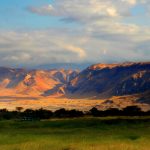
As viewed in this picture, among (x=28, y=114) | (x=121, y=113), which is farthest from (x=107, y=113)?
(x=28, y=114)

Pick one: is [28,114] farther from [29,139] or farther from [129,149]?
[129,149]

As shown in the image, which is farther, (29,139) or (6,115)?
(6,115)

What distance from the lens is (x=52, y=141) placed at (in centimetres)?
3678

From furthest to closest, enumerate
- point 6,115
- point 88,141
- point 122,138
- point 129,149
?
point 6,115
point 122,138
point 88,141
point 129,149

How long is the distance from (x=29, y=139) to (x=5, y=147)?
233 inches

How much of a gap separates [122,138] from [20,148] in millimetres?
10134

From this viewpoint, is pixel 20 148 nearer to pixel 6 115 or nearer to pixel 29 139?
pixel 29 139

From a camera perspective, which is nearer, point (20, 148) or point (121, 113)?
point (20, 148)

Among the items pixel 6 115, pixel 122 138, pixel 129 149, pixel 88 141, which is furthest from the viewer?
pixel 6 115

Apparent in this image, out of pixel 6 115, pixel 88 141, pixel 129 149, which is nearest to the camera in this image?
pixel 129 149

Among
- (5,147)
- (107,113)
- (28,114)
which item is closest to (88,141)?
(5,147)

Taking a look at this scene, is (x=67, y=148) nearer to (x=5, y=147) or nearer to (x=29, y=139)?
(x=5, y=147)

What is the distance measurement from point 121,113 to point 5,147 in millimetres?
70079

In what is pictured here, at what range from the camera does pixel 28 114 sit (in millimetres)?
106938
